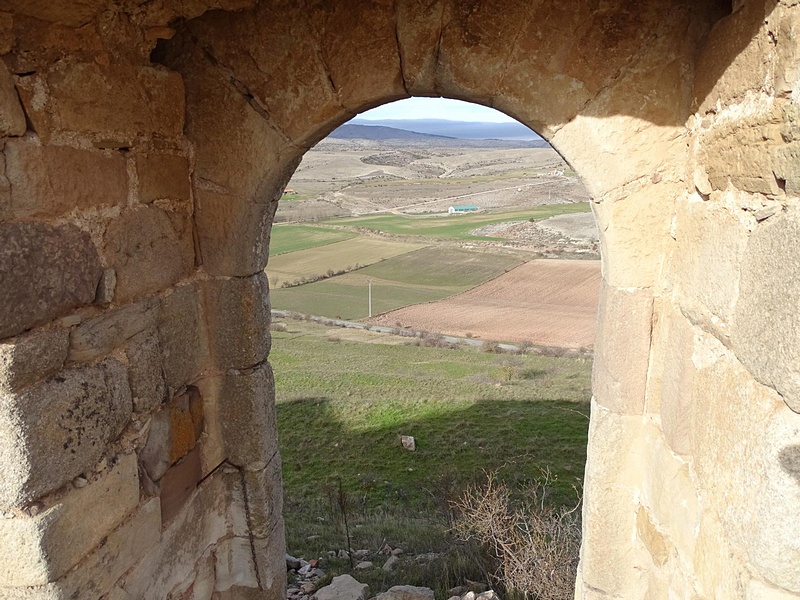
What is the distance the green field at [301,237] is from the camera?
39.0 m

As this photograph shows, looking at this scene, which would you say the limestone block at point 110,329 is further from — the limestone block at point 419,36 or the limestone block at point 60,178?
the limestone block at point 419,36

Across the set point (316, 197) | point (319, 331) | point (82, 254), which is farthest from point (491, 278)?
point (316, 197)

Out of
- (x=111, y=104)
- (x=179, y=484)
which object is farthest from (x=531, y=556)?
(x=111, y=104)

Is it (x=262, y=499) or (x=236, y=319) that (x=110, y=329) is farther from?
(x=262, y=499)

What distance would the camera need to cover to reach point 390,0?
195 cm

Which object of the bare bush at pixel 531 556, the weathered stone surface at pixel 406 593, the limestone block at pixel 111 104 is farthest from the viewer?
the bare bush at pixel 531 556

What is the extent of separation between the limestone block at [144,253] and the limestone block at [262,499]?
0.92 m

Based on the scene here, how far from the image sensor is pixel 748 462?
1341 mm

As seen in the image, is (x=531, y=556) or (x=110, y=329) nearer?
(x=110, y=329)

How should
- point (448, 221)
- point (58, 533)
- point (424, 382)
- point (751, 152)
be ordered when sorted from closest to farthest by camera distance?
point (751, 152), point (58, 533), point (424, 382), point (448, 221)

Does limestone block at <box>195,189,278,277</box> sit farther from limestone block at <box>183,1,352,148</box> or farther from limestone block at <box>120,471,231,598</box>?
limestone block at <box>120,471,231,598</box>

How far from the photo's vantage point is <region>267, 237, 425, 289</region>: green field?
32.2m

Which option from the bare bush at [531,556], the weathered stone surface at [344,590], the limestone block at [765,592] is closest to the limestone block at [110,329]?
the limestone block at [765,592]

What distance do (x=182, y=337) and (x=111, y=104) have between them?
87cm
